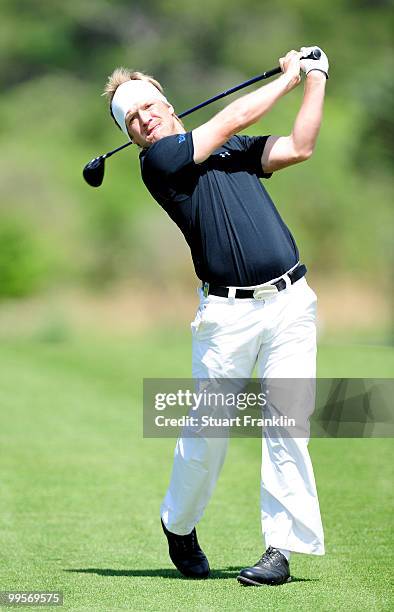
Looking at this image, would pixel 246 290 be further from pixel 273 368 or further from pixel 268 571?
pixel 268 571

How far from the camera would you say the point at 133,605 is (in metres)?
4.36

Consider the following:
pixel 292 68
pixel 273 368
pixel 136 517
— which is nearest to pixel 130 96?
pixel 292 68

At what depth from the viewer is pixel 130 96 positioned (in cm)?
492

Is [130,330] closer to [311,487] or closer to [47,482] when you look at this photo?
[47,482]

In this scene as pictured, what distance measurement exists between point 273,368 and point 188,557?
0.84 m

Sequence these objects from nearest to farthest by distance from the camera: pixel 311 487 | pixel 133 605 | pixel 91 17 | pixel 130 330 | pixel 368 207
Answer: pixel 133 605
pixel 311 487
pixel 130 330
pixel 368 207
pixel 91 17

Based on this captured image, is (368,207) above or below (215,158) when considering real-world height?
above

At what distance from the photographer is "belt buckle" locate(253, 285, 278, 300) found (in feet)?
15.4

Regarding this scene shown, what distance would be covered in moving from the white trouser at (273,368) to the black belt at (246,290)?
0.07ft

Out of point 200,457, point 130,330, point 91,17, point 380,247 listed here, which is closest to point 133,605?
point 200,457

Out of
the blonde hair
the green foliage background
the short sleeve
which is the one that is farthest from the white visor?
the green foliage background

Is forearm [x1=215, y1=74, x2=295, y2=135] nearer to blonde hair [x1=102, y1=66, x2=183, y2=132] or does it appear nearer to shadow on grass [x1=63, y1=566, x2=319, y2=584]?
blonde hair [x1=102, y1=66, x2=183, y2=132]

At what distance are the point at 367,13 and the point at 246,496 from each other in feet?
149

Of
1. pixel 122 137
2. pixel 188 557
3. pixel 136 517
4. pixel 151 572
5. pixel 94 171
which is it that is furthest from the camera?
pixel 122 137
